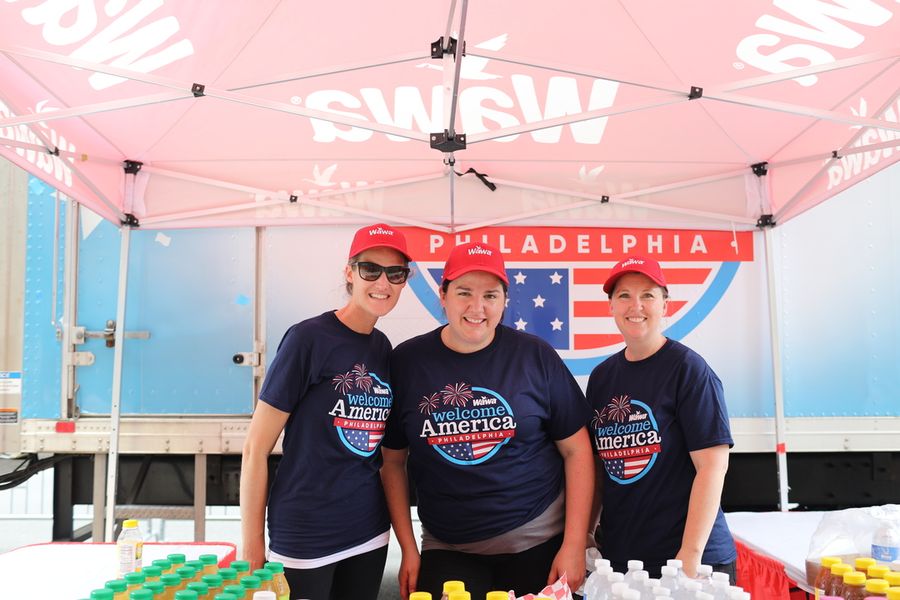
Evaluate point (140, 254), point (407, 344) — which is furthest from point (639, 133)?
point (140, 254)

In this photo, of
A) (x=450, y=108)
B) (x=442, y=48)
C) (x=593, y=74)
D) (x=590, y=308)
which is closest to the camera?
(x=442, y=48)

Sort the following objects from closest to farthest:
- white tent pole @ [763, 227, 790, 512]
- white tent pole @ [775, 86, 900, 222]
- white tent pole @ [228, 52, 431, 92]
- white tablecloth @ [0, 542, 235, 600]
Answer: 1. white tablecloth @ [0, 542, 235, 600]
2. white tent pole @ [228, 52, 431, 92]
3. white tent pole @ [775, 86, 900, 222]
4. white tent pole @ [763, 227, 790, 512]

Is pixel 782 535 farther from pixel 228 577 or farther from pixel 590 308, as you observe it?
pixel 228 577

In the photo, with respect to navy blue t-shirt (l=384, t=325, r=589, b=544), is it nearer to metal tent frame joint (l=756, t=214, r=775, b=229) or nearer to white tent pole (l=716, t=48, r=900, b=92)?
white tent pole (l=716, t=48, r=900, b=92)

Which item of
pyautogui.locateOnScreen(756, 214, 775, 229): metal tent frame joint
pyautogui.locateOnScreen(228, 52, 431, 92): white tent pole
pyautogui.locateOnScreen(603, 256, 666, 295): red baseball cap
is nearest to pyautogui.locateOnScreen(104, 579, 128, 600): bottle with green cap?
pyautogui.locateOnScreen(603, 256, 666, 295): red baseball cap

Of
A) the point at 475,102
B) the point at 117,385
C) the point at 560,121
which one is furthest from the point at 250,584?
the point at 117,385

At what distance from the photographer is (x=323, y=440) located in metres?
2.32

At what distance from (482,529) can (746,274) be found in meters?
2.92

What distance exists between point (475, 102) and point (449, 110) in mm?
918

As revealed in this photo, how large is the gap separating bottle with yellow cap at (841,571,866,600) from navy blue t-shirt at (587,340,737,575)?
0.68m

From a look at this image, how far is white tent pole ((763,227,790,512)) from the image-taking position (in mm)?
4242

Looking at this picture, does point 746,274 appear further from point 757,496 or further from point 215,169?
point 215,169

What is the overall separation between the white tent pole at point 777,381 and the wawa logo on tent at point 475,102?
1.38 m

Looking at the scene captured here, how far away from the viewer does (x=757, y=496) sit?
175 inches
